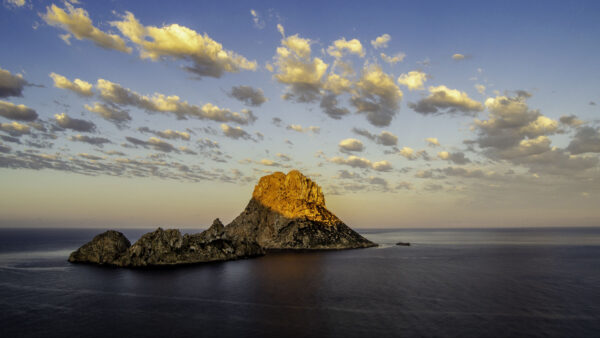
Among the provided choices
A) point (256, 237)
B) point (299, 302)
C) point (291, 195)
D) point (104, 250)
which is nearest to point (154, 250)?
point (104, 250)

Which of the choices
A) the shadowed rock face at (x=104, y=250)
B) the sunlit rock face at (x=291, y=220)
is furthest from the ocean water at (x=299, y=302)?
the sunlit rock face at (x=291, y=220)

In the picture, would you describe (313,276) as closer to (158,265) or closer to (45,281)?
(158,265)

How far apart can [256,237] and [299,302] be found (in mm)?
124756

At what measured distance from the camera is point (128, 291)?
222ft

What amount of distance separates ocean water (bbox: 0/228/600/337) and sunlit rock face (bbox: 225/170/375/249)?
2952 inches

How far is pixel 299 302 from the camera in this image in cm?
5878

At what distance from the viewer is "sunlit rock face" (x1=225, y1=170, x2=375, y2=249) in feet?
563

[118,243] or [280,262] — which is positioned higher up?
[118,243]

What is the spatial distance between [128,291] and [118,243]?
5101 centimetres

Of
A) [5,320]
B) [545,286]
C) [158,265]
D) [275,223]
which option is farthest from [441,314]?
[275,223]

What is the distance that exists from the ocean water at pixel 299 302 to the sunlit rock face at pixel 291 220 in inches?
2952

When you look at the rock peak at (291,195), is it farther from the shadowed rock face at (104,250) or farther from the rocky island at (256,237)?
the shadowed rock face at (104,250)

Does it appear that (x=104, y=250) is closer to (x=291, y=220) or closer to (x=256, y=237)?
(x=256, y=237)

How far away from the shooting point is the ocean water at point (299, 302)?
4441 centimetres
